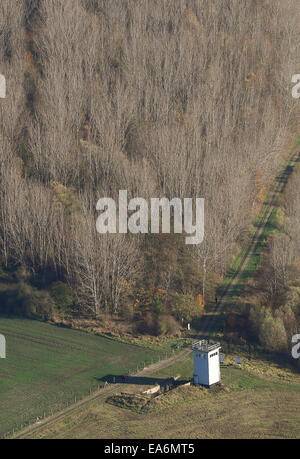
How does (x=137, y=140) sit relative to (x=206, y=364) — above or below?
above

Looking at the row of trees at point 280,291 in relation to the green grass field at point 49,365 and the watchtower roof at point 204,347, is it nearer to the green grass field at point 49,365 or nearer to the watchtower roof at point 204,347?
the watchtower roof at point 204,347

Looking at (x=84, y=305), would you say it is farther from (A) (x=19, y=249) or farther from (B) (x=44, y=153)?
(B) (x=44, y=153)

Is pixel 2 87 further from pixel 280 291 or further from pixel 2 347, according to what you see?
pixel 280 291

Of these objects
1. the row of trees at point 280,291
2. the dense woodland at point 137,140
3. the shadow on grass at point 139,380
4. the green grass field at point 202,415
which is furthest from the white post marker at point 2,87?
the green grass field at point 202,415

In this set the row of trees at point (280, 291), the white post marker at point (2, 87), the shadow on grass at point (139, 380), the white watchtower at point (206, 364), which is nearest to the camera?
the white watchtower at point (206, 364)

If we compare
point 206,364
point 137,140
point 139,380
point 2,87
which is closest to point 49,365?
point 139,380

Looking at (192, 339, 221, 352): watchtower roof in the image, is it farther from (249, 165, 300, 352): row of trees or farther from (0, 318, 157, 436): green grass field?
(249, 165, 300, 352): row of trees
